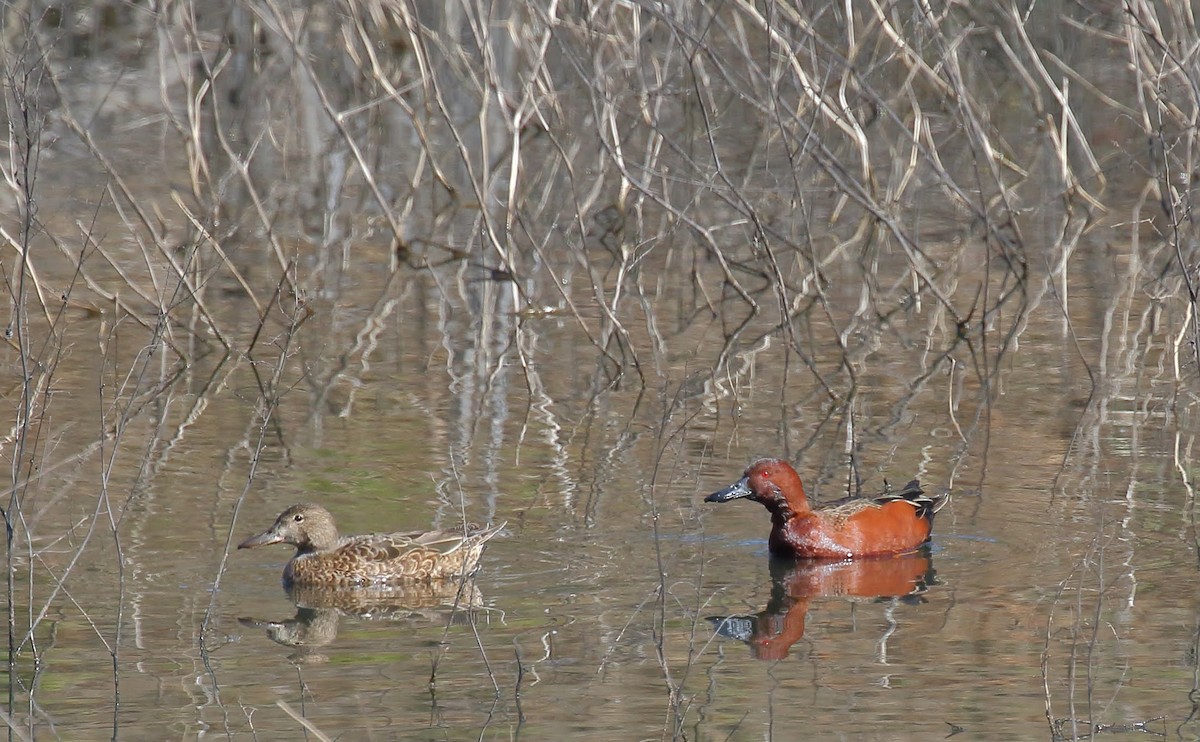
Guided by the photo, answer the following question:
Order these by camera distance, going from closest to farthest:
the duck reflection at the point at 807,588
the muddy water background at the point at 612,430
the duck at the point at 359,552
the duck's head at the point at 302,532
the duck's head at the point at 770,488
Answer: the muddy water background at the point at 612,430
the duck reflection at the point at 807,588
the duck at the point at 359,552
the duck's head at the point at 302,532
the duck's head at the point at 770,488

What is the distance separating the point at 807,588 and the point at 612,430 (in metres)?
2.48

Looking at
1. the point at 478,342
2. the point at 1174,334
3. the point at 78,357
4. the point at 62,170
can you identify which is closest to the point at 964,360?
the point at 1174,334

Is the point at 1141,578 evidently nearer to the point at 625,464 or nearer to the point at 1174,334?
the point at 625,464

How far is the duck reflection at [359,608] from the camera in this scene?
7.56m

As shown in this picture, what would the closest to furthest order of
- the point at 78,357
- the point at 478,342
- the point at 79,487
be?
the point at 79,487
the point at 78,357
the point at 478,342

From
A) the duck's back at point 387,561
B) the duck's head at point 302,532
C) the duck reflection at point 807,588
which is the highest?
the duck's head at point 302,532

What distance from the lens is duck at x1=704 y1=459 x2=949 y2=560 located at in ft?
29.2

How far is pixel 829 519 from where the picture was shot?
8.98 metres

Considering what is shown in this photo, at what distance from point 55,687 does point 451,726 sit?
1.36 m

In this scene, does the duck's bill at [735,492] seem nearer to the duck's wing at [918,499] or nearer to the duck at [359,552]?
the duck's wing at [918,499]

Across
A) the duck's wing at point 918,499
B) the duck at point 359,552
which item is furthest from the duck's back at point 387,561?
the duck's wing at point 918,499

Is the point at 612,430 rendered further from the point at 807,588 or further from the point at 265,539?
the point at 265,539

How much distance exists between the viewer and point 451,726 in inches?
249

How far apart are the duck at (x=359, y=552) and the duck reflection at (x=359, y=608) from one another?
0.05 metres
